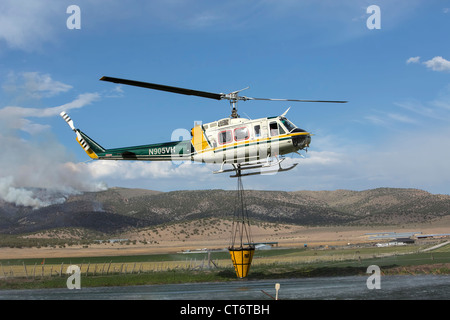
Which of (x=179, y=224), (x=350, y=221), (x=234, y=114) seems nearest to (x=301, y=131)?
(x=234, y=114)

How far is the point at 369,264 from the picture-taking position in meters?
57.7

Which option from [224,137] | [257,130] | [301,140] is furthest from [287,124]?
[224,137]

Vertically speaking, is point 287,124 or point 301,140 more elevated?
point 287,124

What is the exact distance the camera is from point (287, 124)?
116 ft

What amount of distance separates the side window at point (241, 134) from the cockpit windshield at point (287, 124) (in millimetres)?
2751

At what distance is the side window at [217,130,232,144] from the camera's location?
35812 millimetres

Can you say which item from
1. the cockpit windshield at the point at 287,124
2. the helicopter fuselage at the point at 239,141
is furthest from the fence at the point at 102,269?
the cockpit windshield at the point at 287,124

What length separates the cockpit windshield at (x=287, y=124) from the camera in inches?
1386

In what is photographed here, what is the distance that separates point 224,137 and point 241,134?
138 cm

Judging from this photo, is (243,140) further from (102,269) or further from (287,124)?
(102,269)

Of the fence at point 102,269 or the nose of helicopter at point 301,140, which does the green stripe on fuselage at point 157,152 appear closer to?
the nose of helicopter at point 301,140

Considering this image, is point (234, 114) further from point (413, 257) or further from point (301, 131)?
point (413, 257)

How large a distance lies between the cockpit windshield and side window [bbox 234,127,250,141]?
275 centimetres
